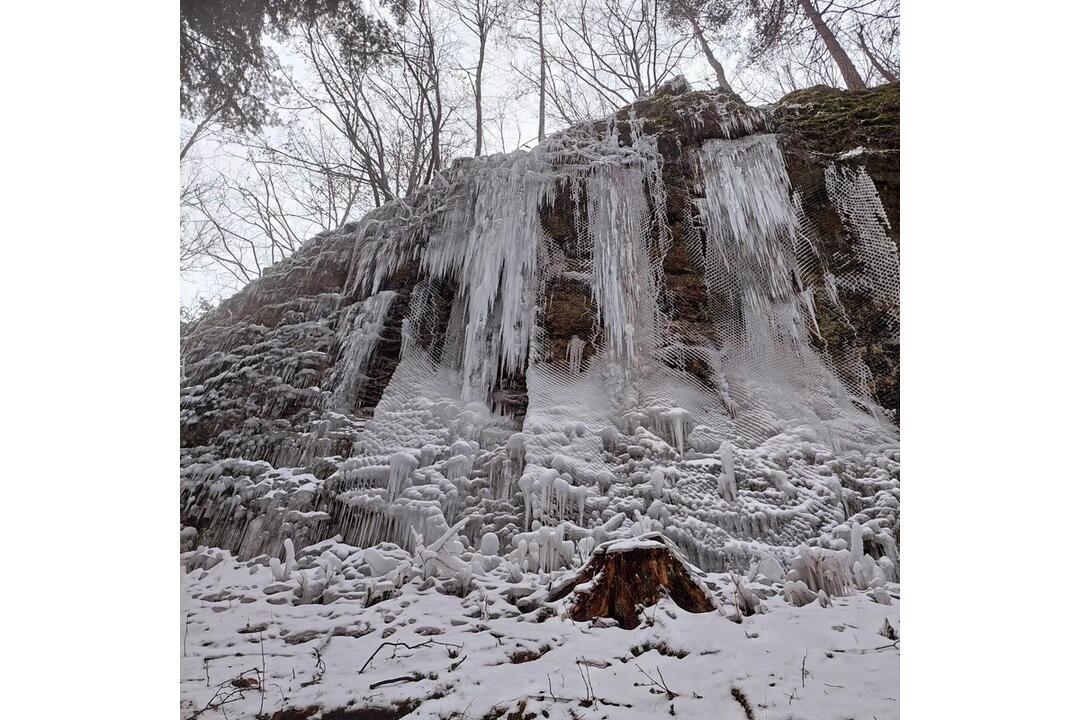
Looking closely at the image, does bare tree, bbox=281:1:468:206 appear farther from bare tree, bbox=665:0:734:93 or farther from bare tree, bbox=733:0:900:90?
bare tree, bbox=733:0:900:90

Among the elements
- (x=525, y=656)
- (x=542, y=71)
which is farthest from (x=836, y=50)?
(x=525, y=656)

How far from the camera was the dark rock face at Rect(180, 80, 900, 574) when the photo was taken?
6.70 feet

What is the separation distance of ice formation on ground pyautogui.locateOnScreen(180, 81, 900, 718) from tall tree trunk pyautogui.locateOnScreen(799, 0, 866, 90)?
0.30 meters

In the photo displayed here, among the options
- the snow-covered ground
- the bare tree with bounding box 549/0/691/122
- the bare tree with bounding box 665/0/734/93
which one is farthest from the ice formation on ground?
the bare tree with bounding box 665/0/734/93

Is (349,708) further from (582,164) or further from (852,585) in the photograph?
(582,164)

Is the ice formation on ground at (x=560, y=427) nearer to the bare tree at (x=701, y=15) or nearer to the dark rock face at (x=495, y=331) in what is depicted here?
the dark rock face at (x=495, y=331)

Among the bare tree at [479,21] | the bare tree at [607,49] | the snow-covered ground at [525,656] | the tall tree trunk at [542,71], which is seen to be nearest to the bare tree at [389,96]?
the bare tree at [479,21]

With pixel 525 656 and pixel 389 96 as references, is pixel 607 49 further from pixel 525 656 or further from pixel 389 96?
pixel 525 656

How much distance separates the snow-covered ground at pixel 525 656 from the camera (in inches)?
70.1

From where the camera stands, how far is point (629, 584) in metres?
1.89

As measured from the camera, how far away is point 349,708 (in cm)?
178

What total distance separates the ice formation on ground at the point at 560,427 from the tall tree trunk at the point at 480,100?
3.5 inches

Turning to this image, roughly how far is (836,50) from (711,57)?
1.80 feet
